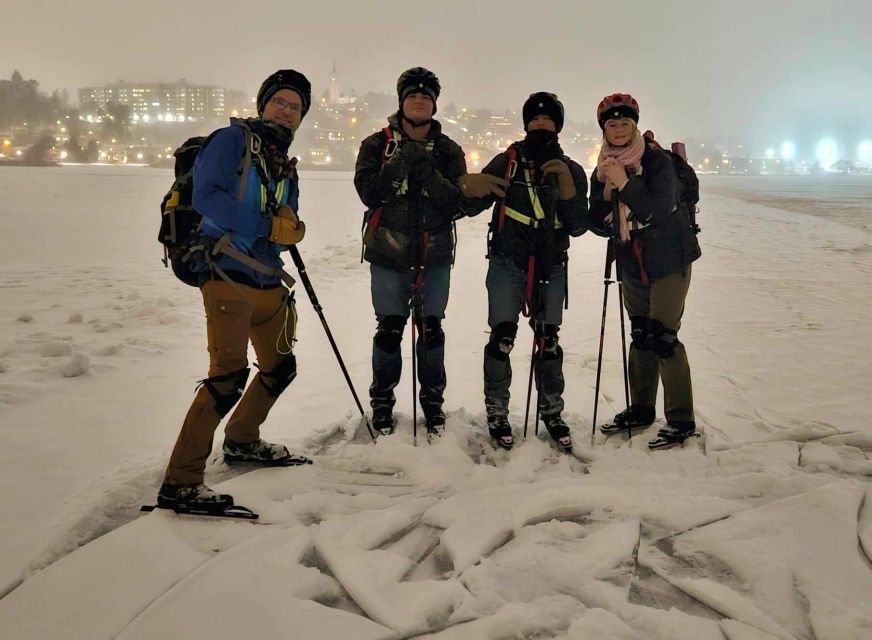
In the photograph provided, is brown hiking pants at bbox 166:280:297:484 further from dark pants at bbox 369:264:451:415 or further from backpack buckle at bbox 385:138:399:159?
backpack buckle at bbox 385:138:399:159

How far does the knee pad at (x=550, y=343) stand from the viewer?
475cm

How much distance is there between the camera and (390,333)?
478 centimetres

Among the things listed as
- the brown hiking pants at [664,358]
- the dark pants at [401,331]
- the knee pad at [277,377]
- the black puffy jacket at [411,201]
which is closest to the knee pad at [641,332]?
the brown hiking pants at [664,358]

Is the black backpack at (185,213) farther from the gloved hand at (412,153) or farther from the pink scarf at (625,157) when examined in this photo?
the pink scarf at (625,157)

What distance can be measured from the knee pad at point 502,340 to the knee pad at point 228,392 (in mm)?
2000

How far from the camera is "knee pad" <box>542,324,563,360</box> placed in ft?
15.6

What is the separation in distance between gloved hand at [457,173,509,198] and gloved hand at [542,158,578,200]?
0.36 metres

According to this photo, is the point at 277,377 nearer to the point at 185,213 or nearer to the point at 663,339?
the point at 185,213

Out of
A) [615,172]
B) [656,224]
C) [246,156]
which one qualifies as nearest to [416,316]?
[246,156]

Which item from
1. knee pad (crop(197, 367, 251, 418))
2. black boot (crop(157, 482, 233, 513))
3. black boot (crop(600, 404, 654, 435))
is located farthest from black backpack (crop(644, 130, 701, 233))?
black boot (crop(157, 482, 233, 513))

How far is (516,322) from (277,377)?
2.02 metres

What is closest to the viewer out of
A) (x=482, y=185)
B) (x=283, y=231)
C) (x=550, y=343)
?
(x=283, y=231)

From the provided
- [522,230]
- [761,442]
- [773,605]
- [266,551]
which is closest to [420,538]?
[266,551]

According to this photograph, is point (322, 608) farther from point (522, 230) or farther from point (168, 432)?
point (522, 230)
